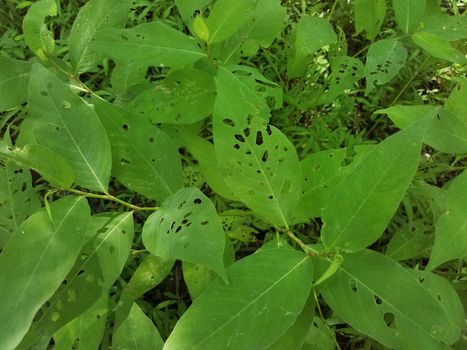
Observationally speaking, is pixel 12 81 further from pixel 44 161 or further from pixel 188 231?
pixel 188 231

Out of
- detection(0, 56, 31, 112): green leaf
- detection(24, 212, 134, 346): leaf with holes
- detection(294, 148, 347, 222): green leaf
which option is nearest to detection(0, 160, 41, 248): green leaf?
detection(0, 56, 31, 112): green leaf

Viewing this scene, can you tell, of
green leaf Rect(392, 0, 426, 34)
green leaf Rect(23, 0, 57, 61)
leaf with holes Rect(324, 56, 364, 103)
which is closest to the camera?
green leaf Rect(23, 0, 57, 61)

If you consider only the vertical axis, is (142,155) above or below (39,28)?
below

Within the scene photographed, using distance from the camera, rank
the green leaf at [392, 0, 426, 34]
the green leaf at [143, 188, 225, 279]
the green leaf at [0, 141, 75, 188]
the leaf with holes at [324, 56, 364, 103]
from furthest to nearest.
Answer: the leaf with holes at [324, 56, 364, 103] → the green leaf at [392, 0, 426, 34] → the green leaf at [0, 141, 75, 188] → the green leaf at [143, 188, 225, 279]

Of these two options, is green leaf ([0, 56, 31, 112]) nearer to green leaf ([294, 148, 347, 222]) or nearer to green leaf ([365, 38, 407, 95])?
green leaf ([294, 148, 347, 222])

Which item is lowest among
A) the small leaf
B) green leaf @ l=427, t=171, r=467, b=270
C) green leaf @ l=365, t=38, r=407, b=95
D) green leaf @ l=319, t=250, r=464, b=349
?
green leaf @ l=319, t=250, r=464, b=349

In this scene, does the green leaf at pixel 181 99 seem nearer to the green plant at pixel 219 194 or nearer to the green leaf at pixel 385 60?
the green plant at pixel 219 194

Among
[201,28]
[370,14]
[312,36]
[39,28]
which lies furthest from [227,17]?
[370,14]
